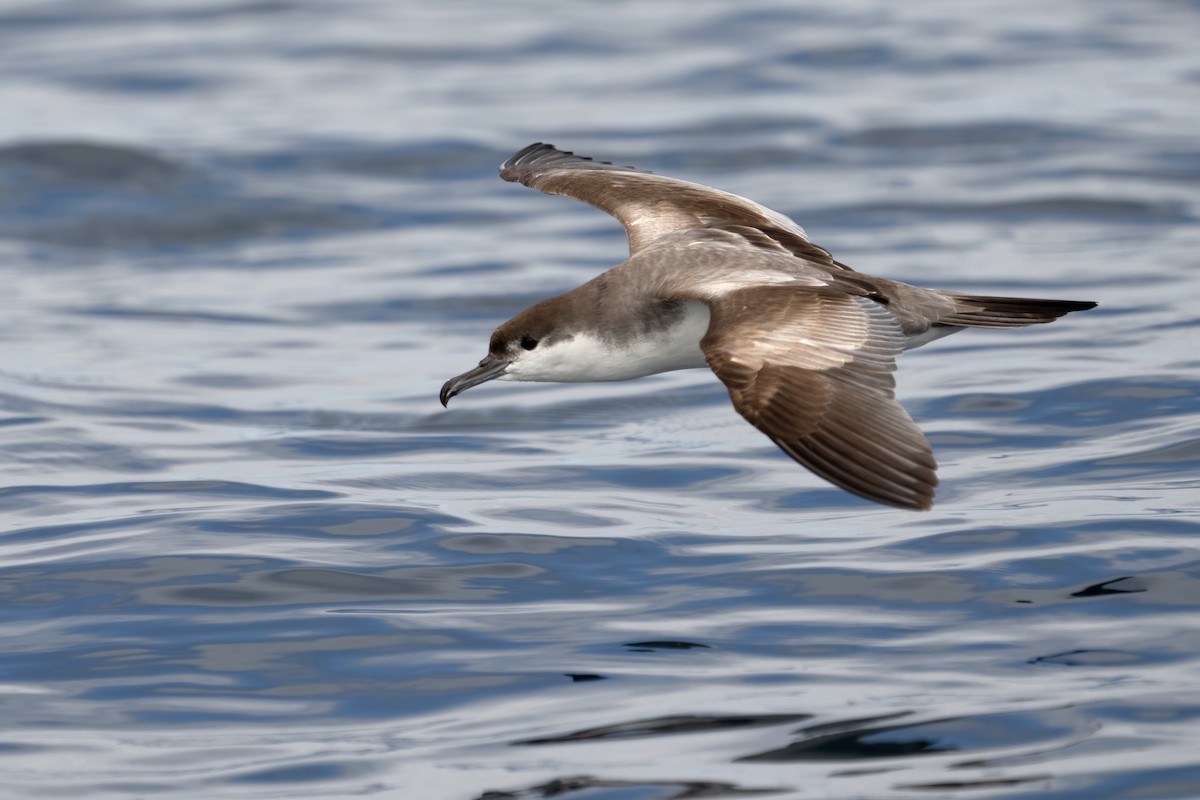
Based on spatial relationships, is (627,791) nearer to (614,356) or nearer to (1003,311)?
(614,356)

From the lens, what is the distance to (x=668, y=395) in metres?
10.2

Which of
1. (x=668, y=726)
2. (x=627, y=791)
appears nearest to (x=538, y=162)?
(x=668, y=726)

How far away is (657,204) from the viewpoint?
28.9 ft

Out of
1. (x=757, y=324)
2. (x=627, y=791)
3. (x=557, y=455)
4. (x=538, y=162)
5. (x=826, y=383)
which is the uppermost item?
(x=538, y=162)

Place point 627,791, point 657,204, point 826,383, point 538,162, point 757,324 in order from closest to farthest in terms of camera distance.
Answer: point 627,791 → point 826,383 → point 757,324 → point 657,204 → point 538,162

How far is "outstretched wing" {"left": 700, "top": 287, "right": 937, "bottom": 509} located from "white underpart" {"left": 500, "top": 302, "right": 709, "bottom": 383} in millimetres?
501

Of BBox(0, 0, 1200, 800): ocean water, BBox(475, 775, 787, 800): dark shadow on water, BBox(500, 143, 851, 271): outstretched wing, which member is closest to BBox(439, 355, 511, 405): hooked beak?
BBox(0, 0, 1200, 800): ocean water

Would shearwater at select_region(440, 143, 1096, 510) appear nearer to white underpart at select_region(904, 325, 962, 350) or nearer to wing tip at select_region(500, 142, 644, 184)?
white underpart at select_region(904, 325, 962, 350)

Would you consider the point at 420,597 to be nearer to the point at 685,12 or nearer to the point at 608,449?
the point at 608,449

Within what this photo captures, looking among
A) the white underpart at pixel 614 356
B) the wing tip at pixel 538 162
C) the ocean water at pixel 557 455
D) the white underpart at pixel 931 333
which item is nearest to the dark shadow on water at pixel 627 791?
the ocean water at pixel 557 455

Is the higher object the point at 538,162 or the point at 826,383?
the point at 538,162

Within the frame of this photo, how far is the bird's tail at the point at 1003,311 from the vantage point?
7.37 metres

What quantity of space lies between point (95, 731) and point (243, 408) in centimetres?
448

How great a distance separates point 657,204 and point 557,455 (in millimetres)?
1333
